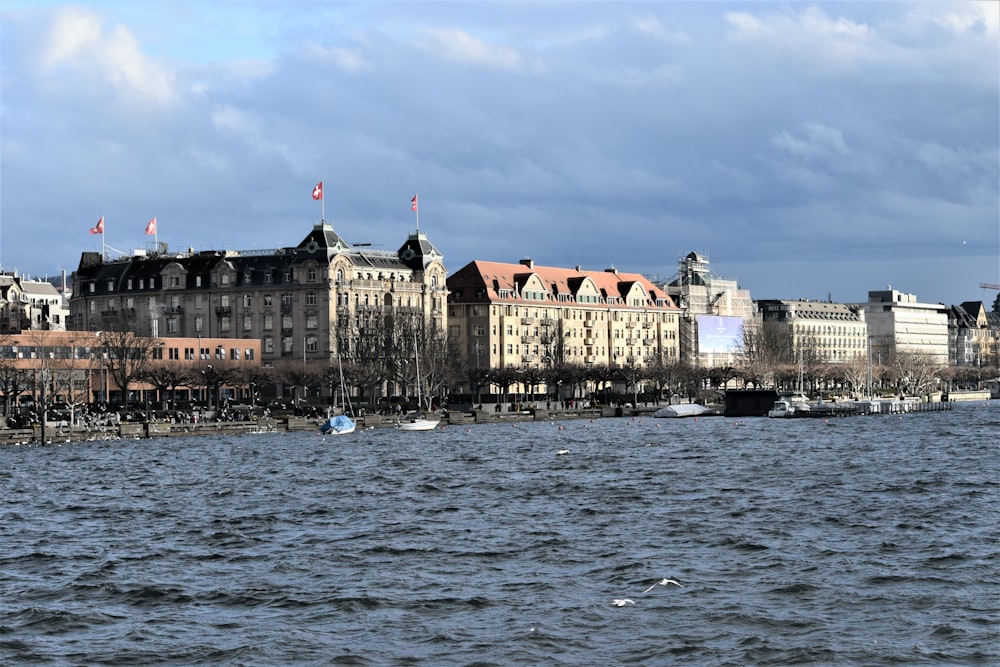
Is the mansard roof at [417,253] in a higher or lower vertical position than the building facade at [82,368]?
higher

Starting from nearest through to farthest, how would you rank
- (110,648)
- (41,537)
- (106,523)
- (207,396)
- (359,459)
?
(110,648) → (41,537) → (106,523) → (359,459) → (207,396)

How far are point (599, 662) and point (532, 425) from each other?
107 m

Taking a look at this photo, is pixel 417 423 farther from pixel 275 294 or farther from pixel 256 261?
pixel 256 261

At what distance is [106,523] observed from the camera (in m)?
51.7

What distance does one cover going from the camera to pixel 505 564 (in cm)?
4009

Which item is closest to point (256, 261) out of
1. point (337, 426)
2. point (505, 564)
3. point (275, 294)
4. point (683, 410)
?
point (275, 294)

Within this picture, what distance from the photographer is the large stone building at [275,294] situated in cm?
16838

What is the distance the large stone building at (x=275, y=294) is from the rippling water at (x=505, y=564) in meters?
92.3

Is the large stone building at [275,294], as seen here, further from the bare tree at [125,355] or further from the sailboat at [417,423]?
the sailboat at [417,423]

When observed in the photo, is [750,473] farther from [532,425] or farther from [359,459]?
[532,425]

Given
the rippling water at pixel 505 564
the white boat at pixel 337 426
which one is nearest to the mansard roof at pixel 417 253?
the white boat at pixel 337 426

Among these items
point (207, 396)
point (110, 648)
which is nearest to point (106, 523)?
point (110, 648)

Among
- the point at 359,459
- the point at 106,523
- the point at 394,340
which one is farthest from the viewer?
the point at 394,340

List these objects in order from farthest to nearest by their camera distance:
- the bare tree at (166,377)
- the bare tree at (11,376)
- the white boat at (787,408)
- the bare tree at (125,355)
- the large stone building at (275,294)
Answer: the large stone building at (275,294) → the white boat at (787,408) → the bare tree at (166,377) → the bare tree at (125,355) → the bare tree at (11,376)
